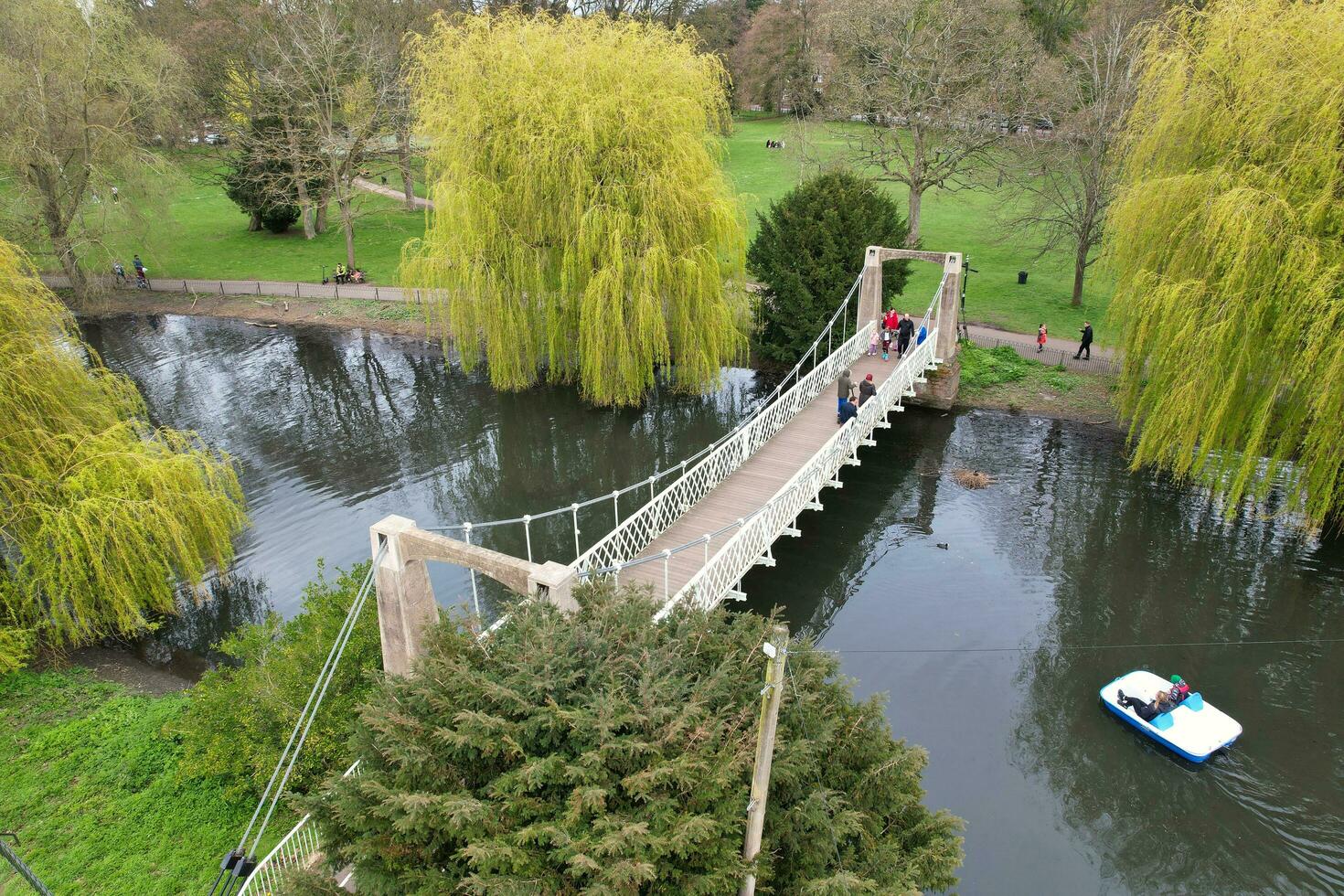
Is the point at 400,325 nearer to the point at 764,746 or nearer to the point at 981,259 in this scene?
the point at 981,259

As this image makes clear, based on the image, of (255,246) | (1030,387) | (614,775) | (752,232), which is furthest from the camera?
(255,246)

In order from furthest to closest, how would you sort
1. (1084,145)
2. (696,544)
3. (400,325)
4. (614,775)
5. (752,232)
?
(752,232)
(400,325)
(1084,145)
(696,544)
(614,775)

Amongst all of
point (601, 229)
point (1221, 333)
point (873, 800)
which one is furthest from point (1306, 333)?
point (601, 229)

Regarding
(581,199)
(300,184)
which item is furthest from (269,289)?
(581,199)

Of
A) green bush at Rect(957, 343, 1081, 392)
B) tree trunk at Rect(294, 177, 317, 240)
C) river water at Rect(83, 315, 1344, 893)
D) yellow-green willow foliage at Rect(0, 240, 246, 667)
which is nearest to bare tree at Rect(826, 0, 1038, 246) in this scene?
green bush at Rect(957, 343, 1081, 392)

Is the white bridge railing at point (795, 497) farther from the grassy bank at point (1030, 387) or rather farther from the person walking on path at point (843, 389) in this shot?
the grassy bank at point (1030, 387)

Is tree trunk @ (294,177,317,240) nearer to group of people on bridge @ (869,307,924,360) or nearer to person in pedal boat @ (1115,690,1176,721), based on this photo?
group of people on bridge @ (869,307,924,360)
